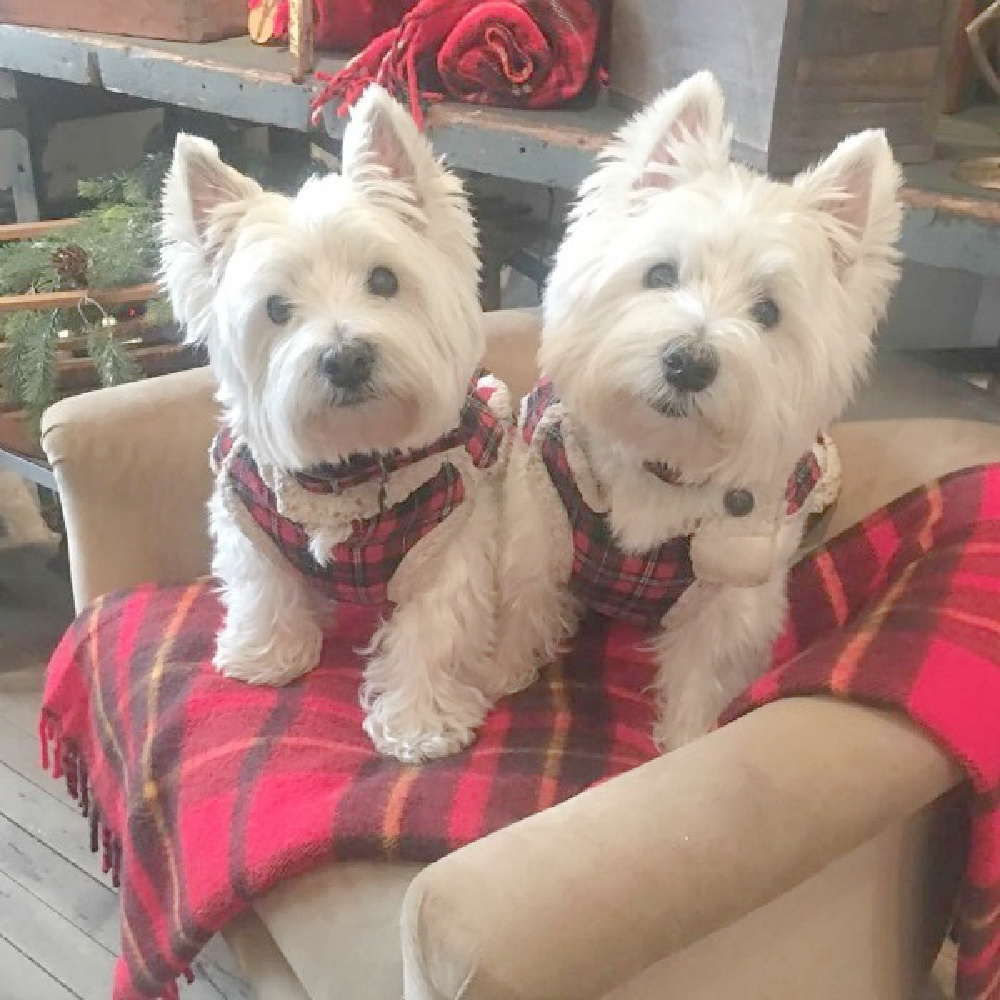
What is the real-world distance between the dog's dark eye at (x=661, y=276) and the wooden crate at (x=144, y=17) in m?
1.20

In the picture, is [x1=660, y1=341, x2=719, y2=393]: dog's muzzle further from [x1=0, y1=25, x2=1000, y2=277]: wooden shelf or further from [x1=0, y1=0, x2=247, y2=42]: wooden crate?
[x1=0, y1=0, x2=247, y2=42]: wooden crate

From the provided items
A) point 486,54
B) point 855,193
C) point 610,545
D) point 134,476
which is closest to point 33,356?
point 134,476

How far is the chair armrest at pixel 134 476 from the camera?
5.00 feet

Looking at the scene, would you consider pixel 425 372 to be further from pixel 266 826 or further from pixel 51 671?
pixel 51 671

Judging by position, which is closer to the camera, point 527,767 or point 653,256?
point 653,256

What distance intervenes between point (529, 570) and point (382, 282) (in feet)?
1.26

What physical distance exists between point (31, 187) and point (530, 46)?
1169 mm

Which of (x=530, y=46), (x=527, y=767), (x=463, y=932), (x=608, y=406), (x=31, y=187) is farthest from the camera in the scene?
(x=31, y=187)

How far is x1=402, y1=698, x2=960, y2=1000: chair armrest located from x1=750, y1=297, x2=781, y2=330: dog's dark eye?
14.7 inches

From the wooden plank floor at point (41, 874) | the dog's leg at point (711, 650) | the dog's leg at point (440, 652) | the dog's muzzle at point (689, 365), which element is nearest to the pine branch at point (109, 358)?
the wooden plank floor at point (41, 874)

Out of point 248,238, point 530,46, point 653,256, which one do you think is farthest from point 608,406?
point 530,46

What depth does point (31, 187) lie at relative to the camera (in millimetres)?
2355

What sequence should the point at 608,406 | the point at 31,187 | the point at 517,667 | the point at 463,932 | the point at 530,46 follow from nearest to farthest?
the point at 463,932 → the point at 608,406 → the point at 517,667 → the point at 530,46 → the point at 31,187

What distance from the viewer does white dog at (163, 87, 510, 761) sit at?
120cm
